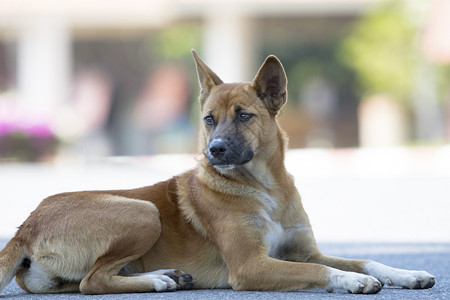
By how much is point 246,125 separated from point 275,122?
279mm

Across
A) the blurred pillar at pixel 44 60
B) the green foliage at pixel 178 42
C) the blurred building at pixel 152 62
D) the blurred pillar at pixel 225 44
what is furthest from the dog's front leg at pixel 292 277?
the green foliage at pixel 178 42

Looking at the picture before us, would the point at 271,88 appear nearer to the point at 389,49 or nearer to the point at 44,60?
Answer: the point at 44,60

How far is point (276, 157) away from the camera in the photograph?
536 cm

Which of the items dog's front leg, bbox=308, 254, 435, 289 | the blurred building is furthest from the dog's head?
the blurred building

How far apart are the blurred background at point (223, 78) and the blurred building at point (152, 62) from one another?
0.05 metres

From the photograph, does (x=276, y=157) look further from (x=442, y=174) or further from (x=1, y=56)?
(x=1, y=56)

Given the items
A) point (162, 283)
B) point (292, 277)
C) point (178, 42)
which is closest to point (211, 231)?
point (162, 283)

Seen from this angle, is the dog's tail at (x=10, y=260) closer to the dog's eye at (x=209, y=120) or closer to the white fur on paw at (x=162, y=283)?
the white fur on paw at (x=162, y=283)

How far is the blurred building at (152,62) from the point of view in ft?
70.9

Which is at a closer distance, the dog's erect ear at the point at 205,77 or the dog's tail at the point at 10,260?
the dog's tail at the point at 10,260

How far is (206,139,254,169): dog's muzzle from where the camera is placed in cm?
501

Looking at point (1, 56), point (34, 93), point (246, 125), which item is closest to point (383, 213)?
point (246, 125)

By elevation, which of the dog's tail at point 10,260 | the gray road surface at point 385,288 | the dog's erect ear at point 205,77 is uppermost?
the dog's erect ear at point 205,77

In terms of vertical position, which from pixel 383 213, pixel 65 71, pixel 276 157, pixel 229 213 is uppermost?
pixel 65 71
